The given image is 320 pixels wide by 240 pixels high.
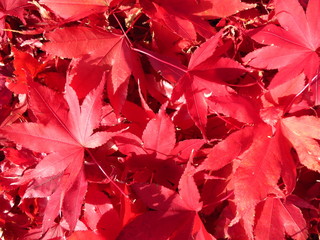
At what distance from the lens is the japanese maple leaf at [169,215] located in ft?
2.45

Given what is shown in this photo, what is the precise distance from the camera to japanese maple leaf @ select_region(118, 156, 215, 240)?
75 cm

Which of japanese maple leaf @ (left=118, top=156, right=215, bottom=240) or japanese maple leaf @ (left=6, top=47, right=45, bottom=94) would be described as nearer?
japanese maple leaf @ (left=118, top=156, right=215, bottom=240)

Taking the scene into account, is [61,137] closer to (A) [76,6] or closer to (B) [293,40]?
(A) [76,6]

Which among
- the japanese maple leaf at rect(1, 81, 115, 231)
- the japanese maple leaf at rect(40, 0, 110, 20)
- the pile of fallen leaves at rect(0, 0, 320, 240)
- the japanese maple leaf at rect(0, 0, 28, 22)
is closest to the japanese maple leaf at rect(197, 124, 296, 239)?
the pile of fallen leaves at rect(0, 0, 320, 240)

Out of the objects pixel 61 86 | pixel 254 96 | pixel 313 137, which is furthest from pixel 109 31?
pixel 313 137

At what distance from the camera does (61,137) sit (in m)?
0.78

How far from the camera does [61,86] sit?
3.02 ft

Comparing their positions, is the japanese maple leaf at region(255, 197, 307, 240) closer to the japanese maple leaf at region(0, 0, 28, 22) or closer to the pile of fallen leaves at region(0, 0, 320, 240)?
the pile of fallen leaves at region(0, 0, 320, 240)

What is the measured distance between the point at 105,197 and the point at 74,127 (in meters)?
0.21

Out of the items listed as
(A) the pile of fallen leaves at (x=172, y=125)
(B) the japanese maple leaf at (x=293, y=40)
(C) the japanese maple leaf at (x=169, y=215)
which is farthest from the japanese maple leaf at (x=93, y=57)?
(B) the japanese maple leaf at (x=293, y=40)

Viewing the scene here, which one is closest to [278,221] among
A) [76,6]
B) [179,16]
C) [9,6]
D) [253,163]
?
[253,163]

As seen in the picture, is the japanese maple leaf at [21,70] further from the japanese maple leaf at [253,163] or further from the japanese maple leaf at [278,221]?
the japanese maple leaf at [278,221]

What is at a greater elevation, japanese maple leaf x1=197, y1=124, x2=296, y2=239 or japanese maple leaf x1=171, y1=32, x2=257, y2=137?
japanese maple leaf x1=171, y1=32, x2=257, y2=137

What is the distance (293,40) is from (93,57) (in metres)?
0.51
